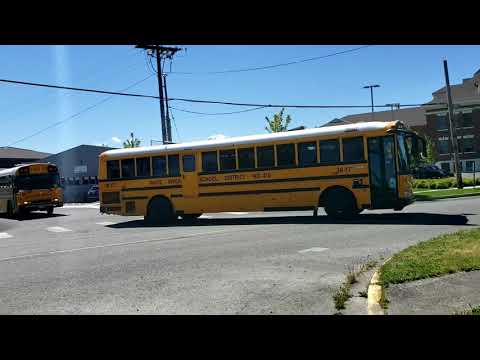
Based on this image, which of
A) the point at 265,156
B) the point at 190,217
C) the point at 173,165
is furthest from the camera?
the point at 190,217

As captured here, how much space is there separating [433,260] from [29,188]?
79.4 ft

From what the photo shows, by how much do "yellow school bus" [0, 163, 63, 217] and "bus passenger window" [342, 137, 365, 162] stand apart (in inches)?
739

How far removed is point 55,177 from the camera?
88.6 ft

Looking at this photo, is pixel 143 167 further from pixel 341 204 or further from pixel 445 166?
pixel 445 166

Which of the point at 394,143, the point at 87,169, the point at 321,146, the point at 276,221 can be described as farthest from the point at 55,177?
the point at 87,169

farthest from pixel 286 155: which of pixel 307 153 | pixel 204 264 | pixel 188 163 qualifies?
pixel 204 264

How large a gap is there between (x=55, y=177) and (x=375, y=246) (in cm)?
2233

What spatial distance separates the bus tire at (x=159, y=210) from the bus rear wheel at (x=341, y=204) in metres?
6.33

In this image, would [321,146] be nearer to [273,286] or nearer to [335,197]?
[335,197]

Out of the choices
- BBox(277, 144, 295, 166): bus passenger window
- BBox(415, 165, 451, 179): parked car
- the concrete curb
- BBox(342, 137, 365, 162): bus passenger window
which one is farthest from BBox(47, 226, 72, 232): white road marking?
BBox(415, 165, 451, 179): parked car

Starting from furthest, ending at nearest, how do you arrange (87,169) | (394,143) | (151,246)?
(87,169)
(394,143)
(151,246)

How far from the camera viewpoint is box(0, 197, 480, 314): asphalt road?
608 centimetres

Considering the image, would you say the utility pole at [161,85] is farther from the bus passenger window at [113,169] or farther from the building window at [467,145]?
the building window at [467,145]

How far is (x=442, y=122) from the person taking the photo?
57.3m
